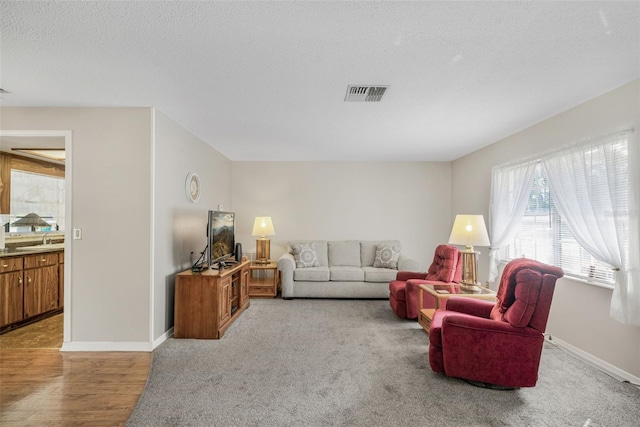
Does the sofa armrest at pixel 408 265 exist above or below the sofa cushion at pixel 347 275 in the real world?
above

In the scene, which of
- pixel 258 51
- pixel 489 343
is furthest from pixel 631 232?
pixel 258 51

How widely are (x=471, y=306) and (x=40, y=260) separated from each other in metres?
Answer: 5.15

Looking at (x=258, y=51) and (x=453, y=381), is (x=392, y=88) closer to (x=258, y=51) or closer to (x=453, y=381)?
(x=258, y=51)

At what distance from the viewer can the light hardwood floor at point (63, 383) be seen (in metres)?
1.97

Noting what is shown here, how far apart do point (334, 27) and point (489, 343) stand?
2487 millimetres

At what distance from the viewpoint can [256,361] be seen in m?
2.71

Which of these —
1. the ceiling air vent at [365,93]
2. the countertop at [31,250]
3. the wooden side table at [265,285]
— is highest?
the ceiling air vent at [365,93]

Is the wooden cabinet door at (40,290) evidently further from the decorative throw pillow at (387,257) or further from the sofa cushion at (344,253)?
the decorative throw pillow at (387,257)

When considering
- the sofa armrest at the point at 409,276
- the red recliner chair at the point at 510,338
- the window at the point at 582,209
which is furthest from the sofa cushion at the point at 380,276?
the red recliner chair at the point at 510,338

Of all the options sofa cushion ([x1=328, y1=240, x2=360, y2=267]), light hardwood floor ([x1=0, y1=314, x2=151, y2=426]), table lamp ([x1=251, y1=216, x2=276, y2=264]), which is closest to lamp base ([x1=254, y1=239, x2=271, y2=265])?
table lamp ([x1=251, y1=216, x2=276, y2=264])

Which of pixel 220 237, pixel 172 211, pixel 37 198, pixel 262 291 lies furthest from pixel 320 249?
pixel 37 198

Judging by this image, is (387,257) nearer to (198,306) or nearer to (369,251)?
(369,251)

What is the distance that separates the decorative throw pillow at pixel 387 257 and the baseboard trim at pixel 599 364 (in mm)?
2360

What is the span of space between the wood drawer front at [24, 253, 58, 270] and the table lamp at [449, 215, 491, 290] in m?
5.17
